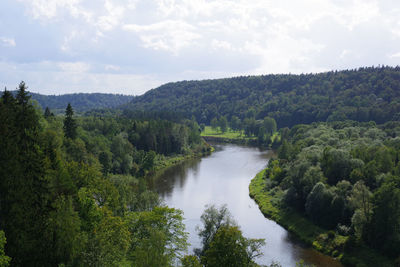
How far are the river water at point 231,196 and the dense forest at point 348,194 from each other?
393 cm

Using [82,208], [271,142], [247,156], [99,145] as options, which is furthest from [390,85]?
[82,208]

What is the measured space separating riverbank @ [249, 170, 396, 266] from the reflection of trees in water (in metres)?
17.5

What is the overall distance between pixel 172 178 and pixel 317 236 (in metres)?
40.5

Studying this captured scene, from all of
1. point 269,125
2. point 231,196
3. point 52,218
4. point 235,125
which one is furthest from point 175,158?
point 235,125

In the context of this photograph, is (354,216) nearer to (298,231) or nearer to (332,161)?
(298,231)

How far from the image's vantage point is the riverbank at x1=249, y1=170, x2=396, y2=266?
128 ft

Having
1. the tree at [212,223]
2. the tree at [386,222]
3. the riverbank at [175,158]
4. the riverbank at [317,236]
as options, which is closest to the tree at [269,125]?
the riverbank at [175,158]

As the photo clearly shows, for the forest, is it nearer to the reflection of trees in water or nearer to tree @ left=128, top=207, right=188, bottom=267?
tree @ left=128, top=207, right=188, bottom=267

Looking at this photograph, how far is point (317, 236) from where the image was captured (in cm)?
4550

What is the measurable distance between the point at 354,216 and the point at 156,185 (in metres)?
41.2

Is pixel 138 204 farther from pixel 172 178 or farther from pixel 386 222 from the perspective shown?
pixel 172 178

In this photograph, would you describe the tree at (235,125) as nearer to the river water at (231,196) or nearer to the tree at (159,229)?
the river water at (231,196)

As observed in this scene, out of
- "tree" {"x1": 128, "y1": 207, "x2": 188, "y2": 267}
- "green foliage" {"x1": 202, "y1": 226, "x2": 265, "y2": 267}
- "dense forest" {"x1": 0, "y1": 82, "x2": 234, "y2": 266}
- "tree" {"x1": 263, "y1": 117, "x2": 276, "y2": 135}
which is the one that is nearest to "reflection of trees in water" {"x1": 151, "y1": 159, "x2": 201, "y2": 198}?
"tree" {"x1": 128, "y1": 207, "x2": 188, "y2": 267}

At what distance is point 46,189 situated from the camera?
29.5 meters
